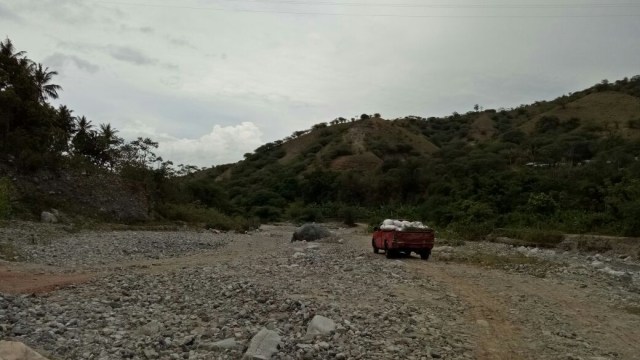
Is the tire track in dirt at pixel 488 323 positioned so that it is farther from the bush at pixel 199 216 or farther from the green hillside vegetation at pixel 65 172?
the bush at pixel 199 216

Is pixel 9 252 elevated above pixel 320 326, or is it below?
above

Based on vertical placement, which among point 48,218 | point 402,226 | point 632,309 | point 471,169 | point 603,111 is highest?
point 603,111

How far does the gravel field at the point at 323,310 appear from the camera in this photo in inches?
349

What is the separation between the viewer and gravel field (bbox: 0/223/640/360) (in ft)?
29.1

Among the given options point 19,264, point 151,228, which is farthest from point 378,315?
point 151,228

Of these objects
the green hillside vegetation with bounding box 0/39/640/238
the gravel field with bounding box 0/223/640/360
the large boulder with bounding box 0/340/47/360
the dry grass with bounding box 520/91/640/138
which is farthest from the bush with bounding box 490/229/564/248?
the dry grass with bounding box 520/91/640/138

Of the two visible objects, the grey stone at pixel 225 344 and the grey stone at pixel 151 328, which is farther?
the grey stone at pixel 151 328

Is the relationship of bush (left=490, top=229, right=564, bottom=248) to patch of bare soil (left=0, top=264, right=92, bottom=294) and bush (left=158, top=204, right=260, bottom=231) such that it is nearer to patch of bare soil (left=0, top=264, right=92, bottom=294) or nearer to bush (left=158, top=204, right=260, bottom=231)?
bush (left=158, top=204, right=260, bottom=231)

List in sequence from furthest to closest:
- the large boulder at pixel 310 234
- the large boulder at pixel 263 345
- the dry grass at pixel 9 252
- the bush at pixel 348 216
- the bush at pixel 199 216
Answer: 1. the bush at pixel 348 216
2. the bush at pixel 199 216
3. the large boulder at pixel 310 234
4. the dry grass at pixel 9 252
5. the large boulder at pixel 263 345

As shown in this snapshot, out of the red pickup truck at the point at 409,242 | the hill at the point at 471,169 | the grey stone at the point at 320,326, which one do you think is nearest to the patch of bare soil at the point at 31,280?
the grey stone at the point at 320,326

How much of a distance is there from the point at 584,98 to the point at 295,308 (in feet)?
303

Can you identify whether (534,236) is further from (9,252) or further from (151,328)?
(151,328)

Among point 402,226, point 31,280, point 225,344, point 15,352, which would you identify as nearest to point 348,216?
point 402,226

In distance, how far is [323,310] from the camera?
10656 millimetres
